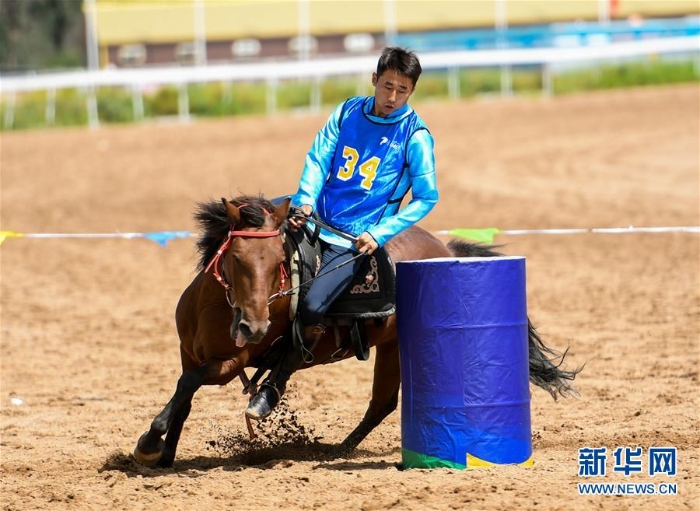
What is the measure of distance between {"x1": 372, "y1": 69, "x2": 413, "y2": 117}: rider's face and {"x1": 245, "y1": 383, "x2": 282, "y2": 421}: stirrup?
5.07ft

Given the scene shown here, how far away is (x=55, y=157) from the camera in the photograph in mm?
22859

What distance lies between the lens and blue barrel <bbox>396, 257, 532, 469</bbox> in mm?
5578

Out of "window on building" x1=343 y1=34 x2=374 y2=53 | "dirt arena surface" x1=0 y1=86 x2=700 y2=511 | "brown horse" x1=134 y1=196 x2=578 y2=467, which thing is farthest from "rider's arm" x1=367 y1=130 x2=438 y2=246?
"window on building" x1=343 y1=34 x2=374 y2=53

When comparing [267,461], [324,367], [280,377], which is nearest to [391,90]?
[280,377]

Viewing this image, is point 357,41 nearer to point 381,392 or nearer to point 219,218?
point 381,392

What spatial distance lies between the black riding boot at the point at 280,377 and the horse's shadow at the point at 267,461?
1.31ft

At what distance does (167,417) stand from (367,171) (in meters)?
1.63

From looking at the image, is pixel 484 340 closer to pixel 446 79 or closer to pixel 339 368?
pixel 339 368

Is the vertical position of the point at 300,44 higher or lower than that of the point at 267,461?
higher

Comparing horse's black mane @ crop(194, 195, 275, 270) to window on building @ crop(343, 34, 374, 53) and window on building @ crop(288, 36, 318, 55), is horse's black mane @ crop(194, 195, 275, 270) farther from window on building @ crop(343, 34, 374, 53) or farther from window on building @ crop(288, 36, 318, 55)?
window on building @ crop(343, 34, 374, 53)

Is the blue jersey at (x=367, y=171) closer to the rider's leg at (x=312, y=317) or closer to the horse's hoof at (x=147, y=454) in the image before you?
the rider's leg at (x=312, y=317)

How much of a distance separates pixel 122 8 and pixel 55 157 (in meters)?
28.8

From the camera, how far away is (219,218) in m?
5.72

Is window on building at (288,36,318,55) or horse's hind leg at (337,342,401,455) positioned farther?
window on building at (288,36,318,55)
